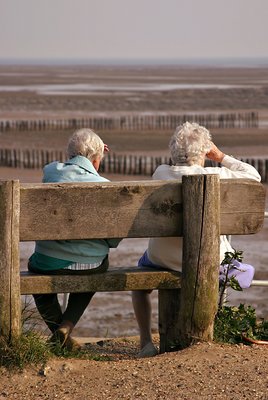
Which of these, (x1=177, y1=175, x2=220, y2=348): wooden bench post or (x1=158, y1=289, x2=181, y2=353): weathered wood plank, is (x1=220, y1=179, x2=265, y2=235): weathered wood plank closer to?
(x1=177, y1=175, x2=220, y2=348): wooden bench post

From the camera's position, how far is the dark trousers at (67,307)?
21.4ft

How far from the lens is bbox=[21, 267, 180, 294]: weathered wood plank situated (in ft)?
20.3

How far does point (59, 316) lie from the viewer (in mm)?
6789

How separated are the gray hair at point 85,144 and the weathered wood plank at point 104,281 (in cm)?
75

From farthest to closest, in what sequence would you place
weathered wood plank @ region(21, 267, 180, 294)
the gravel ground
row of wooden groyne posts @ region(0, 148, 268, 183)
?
1. row of wooden groyne posts @ region(0, 148, 268, 183)
2. weathered wood plank @ region(21, 267, 180, 294)
3. the gravel ground

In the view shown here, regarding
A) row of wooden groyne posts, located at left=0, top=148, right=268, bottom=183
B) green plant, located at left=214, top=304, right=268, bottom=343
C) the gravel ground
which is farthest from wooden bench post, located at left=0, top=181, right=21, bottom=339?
row of wooden groyne posts, located at left=0, top=148, right=268, bottom=183

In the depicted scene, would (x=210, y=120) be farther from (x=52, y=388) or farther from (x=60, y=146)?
(x=52, y=388)

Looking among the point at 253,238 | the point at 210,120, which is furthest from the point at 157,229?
the point at 210,120

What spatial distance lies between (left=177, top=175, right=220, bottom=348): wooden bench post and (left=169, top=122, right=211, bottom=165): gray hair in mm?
636

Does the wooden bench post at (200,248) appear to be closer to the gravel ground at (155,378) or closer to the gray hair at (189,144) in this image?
the gravel ground at (155,378)

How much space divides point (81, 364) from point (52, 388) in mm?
347

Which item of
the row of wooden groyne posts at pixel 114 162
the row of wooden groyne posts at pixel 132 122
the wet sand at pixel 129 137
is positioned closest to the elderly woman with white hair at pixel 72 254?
the wet sand at pixel 129 137

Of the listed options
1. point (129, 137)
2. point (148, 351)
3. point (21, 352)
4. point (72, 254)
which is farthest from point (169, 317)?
point (129, 137)

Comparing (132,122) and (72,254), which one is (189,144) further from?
(132,122)
